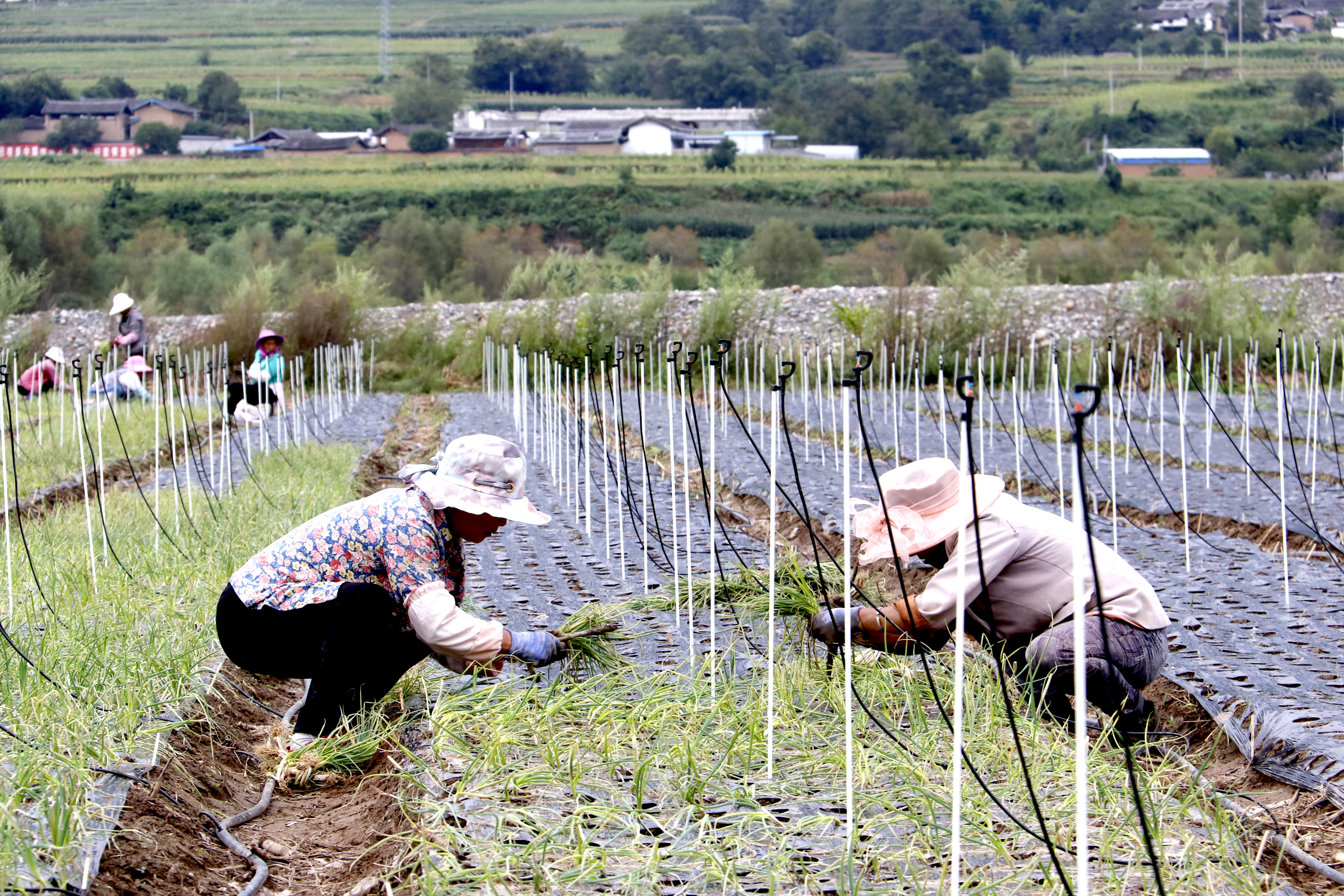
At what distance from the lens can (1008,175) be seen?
48.0 meters

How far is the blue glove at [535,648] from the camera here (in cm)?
298

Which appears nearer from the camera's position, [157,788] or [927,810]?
[927,810]

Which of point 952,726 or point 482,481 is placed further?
point 482,481

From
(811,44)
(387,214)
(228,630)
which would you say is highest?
(811,44)

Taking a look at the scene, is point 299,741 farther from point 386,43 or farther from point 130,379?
point 386,43

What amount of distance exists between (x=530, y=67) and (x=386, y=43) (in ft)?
44.3

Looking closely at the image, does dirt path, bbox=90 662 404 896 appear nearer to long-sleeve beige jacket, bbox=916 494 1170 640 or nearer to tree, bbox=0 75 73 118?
long-sleeve beige jacket, bbox=916 494 1170 640

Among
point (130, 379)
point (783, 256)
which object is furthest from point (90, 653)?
point (783, 256)

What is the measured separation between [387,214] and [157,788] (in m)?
37.2

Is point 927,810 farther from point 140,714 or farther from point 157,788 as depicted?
point 140,714

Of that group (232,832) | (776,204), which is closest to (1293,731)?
(232,832)

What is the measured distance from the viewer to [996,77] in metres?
66.2

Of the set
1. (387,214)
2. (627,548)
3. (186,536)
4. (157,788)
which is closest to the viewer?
(157,788)

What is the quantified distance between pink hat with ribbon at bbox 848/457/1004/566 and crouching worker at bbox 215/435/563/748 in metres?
0.82
